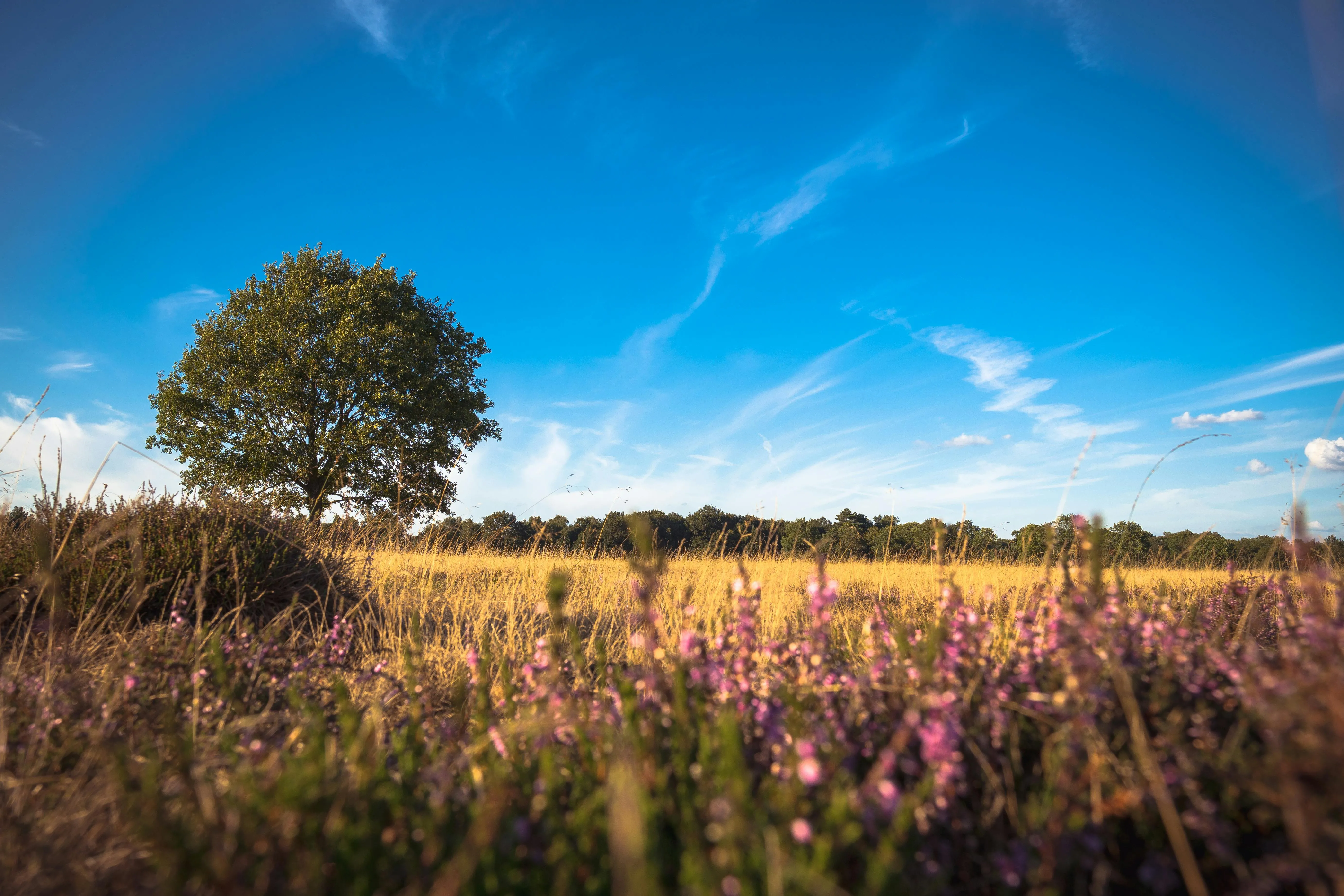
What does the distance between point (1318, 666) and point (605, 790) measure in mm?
2170

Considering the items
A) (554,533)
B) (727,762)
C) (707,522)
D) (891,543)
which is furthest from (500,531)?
(707,522)

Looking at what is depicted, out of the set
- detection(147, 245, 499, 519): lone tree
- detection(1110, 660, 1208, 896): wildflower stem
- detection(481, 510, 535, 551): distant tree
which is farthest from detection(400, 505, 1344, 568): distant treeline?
detection(147, 245, 499, 519): lone tree

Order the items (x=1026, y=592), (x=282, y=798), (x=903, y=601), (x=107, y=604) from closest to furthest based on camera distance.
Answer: (x=282, y=798) < (x=107, y=604) < (x=1026, y=592) < (x=903, y=601)

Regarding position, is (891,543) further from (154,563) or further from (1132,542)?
(154,563)

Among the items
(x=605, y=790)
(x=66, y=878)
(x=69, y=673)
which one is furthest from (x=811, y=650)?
(x=69, y=673)

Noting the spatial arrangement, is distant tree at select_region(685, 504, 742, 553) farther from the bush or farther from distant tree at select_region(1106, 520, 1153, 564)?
the bush

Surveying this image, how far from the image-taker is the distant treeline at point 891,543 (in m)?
6.68

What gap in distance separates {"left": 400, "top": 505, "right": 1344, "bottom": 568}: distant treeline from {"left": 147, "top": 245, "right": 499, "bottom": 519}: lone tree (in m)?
4.83

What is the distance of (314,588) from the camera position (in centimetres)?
638

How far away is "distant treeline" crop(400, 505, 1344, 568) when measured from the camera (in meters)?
6.68

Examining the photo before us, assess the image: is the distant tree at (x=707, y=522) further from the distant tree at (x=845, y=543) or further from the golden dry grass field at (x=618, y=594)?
the golden dry grass field at (x=618, y=594)

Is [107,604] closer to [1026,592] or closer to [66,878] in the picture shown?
[66,878]

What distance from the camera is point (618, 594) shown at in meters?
8.14

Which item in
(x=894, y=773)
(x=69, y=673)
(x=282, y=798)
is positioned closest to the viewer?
(x=282, y=798)
